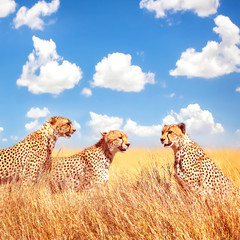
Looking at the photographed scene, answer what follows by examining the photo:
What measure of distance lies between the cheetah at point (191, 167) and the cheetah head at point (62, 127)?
1.31m

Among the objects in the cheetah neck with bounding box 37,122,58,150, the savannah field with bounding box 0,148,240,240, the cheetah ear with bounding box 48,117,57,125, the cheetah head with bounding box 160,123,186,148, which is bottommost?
the savannah field with bounding box 0,148,240,240

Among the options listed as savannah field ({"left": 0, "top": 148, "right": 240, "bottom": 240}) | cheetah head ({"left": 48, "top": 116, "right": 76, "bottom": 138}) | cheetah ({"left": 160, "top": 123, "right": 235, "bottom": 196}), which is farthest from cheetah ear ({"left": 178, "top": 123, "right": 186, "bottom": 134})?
cheetah head ({"left": 48, "top": 116, "right": 76, "bottom": 138})

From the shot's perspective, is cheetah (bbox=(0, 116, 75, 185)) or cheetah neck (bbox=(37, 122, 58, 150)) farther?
cheetah neck (bbox=(37, 122, 58, 150))

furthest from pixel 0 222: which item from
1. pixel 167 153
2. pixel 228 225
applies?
pixel 167 153

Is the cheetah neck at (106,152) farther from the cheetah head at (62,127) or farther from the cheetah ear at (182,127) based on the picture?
the cheetah ear at (182,127)

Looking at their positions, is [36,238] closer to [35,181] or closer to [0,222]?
[0,222]

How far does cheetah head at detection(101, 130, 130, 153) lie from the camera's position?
17.0 ft

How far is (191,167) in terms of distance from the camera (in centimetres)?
445

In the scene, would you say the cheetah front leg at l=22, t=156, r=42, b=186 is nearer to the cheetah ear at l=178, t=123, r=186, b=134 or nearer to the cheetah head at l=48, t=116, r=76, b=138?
the cheetah head at l=48, t=116, r=76, b=138

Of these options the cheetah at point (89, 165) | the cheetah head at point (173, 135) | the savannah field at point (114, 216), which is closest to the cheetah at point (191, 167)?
the cheetah head at point (173, 135)

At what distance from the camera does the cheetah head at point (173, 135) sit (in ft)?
14.7

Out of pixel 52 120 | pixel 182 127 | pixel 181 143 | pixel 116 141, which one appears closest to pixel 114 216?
pixel 181 143

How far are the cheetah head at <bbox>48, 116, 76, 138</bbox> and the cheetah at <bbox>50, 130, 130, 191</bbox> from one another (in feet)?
1.29

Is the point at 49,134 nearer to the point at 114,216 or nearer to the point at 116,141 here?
the point at 116,141
